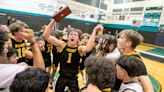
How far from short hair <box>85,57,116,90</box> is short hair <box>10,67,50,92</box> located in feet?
1.48

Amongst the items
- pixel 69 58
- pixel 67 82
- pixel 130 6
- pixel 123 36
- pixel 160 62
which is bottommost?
pixel 160 62

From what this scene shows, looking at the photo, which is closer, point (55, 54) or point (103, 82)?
point (103, 82)

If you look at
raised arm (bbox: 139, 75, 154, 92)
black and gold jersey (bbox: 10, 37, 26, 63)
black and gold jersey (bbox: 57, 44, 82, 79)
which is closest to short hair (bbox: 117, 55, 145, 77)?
raised arm (bbox: 139, 75, 154, 92)

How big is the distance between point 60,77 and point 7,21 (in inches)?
389

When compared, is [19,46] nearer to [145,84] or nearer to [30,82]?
[30,82]

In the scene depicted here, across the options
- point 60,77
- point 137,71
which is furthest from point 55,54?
point 137,71

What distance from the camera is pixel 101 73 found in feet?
4.77

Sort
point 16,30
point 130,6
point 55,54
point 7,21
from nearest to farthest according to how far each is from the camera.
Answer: point 16,30 < point 55,54 < point 7,21 < point 130,6

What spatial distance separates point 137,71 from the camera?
182 centimetres

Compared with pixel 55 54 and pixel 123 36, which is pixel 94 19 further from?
pixel 123 36

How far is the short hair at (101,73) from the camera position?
144cm

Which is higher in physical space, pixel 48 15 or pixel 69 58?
pixel 48 15

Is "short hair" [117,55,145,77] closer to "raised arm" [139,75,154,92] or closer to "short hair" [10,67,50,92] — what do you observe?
"raised arm" [139,75,154,92]

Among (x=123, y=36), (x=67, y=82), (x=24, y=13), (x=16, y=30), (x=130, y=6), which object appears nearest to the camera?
(x=123, y=36)
